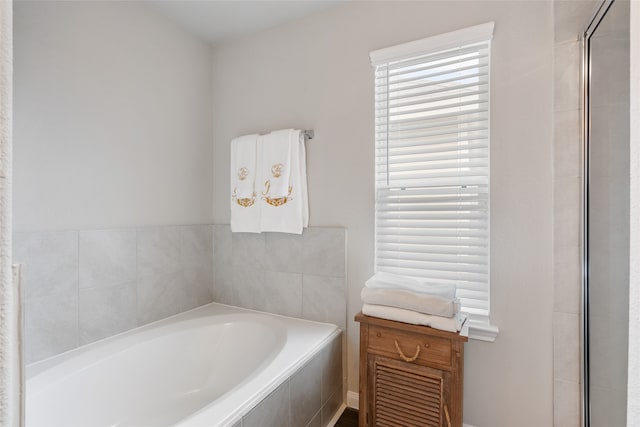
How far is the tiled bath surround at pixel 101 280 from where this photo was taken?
5.09 ft

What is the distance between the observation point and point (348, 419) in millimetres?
1933

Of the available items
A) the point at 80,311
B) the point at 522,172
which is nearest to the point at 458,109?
the point at 522,172

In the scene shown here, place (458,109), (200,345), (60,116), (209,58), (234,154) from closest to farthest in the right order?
(60,116), (458,109), (200,345), (234,154), (209,58)

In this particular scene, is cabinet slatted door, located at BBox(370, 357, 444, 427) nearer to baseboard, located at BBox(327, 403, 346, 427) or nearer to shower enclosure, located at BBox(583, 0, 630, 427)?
baseboard, located at BBox(327, 403, 346, 427)

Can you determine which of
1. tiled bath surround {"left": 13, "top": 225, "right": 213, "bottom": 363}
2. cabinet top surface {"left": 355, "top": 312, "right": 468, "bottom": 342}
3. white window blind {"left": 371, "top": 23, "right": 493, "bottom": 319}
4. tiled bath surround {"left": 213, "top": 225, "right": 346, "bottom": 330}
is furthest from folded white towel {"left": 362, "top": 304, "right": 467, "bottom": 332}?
tiled bath surround {"left": 13, "top": 225, "right": 213, "bottom": 363}

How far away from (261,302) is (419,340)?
3.93 feet

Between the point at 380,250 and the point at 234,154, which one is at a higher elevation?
the point at 234,154

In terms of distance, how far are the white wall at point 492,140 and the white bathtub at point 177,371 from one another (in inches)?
21.3

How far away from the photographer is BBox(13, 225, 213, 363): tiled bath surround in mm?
1553

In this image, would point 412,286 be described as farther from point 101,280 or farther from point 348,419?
point 101,280

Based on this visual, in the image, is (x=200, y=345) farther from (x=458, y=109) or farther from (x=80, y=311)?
(x=458, y=109)

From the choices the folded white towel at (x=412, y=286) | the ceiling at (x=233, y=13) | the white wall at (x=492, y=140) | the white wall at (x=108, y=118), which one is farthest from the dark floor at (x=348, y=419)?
the ceiling at (x=233, y=13)

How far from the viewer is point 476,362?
67.8 inches

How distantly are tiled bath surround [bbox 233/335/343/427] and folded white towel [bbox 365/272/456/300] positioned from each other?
0.51m
